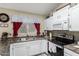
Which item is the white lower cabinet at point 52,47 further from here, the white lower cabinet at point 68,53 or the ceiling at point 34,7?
the ceiling at point 34,7

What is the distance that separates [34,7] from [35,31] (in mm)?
259

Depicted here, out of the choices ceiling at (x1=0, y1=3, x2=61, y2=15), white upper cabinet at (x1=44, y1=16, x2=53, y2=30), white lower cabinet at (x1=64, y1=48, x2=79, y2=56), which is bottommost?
white lower cabinet at (x1=64, y1=48, x2=79, y2=56)

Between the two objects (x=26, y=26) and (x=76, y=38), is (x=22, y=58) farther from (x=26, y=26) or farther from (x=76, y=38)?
(x=76, y=38)

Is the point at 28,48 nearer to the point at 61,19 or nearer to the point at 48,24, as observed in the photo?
the point at 48,24

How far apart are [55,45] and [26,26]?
1.37ft

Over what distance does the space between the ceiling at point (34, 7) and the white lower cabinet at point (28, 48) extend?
1.10 ft

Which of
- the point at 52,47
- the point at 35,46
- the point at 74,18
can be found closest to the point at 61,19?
the point at 74,18

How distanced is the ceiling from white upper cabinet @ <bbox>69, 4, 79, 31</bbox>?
0.95 ft

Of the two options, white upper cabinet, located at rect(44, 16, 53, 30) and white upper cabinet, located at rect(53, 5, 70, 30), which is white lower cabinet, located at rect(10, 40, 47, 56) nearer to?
white upper cabinet, located at rect(44, 16, 53, 30)

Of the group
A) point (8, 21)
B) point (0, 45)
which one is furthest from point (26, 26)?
point (0, 45)

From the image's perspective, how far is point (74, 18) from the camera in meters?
1.39

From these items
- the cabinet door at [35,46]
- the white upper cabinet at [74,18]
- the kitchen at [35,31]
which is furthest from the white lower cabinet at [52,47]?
the white upper cabinet at [74,18]

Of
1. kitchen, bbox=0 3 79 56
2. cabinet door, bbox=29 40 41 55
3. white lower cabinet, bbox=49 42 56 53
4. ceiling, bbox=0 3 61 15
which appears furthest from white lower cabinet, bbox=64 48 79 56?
ceiling, bbox=0 3 61 15

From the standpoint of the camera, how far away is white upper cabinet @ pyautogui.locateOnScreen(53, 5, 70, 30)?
1.35 m
